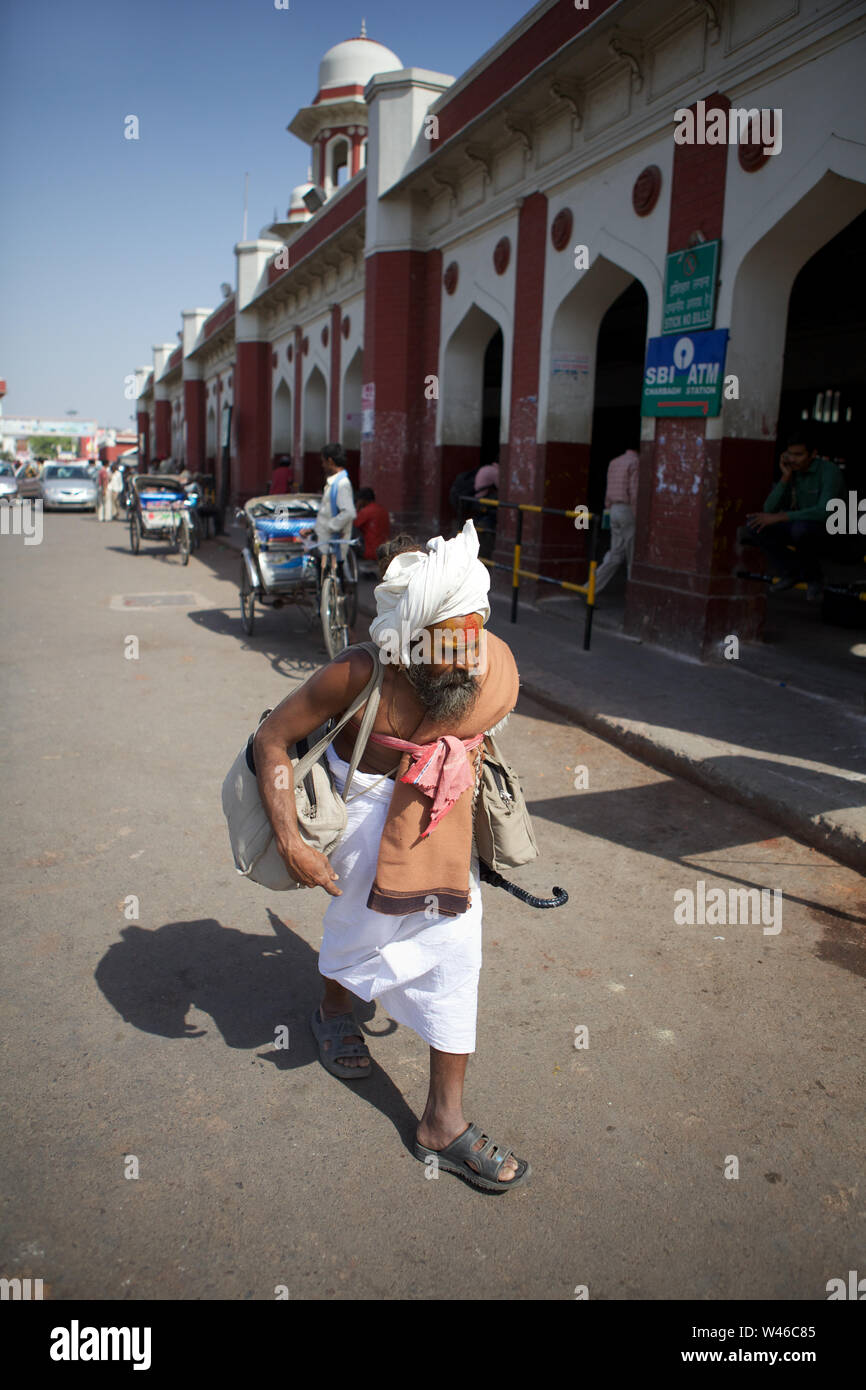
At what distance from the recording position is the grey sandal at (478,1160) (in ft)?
8.11

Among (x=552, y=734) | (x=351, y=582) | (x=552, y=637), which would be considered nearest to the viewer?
(x=552, y=734)

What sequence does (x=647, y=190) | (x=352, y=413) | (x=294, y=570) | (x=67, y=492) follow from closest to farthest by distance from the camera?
(x=647, y=190)
(x=294, y=570)
(x=352, y=413)
(x=67, y=492)

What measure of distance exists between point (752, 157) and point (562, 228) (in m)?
3.50

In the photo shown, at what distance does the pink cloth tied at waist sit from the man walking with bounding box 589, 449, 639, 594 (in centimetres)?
828

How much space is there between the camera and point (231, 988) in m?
3.42

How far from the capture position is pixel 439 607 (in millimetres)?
2395

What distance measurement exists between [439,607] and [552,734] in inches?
178

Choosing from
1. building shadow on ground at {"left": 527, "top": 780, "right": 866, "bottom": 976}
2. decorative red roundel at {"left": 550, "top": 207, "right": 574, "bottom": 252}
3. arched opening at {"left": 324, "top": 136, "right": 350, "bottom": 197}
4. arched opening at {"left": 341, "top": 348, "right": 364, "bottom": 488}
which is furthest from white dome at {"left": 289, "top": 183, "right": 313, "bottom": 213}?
building shadow on ground at {"left": 527, "top": 780, "right": 866, "bottom": 976}

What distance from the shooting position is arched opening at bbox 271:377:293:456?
26688mm

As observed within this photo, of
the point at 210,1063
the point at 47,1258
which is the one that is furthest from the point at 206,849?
the point at 47,1258

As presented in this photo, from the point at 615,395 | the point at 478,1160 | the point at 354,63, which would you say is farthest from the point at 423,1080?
the point at 354,63

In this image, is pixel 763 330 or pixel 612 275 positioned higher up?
pixel 612 275

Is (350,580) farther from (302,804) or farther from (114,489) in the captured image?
(114,489)
